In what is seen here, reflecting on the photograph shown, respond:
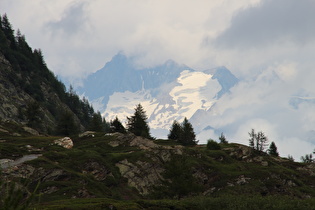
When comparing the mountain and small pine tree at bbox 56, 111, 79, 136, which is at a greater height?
the mountain

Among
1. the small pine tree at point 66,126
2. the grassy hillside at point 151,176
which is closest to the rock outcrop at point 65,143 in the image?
the grassy hillside at point 151,176

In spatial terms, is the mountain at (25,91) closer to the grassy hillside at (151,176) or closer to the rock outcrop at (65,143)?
the rock outcrop at (65,143)

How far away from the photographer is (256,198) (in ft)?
138

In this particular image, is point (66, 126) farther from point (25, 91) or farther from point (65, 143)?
point (25, 91)

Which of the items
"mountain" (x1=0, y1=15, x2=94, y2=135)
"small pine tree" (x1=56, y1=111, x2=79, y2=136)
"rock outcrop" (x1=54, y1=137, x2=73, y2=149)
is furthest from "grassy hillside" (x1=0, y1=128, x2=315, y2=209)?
"mountain" (x1=0, y1=15, x2=94, y2=135)

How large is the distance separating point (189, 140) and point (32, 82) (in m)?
98.8

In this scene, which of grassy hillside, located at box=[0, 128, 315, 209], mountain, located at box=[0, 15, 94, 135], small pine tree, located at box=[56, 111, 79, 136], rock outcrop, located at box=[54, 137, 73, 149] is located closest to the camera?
grassy hillside, located at box=[0, 128, 315, 209]

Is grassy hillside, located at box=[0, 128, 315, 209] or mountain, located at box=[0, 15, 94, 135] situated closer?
grassy hillside, located at box=[0, 128, 315, 209]

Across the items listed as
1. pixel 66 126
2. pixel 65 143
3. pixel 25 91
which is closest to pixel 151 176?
pixel 65 143

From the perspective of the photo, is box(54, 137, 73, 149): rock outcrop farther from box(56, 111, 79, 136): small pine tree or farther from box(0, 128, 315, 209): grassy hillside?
box(56, 111, 79, 136): small pine tree

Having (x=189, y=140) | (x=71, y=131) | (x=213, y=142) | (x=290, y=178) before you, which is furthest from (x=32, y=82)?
(x=290, y=178)

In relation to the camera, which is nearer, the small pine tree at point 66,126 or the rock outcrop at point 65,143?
the rock outcrop at point 65,143

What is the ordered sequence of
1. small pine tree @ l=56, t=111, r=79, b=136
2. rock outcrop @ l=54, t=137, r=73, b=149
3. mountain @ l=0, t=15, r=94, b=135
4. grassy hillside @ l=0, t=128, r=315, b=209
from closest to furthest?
grassy hillside @ l=0, t=128, r=315, b=209
rock outcrop @ l=54, t=137, r=73, b=149
small pine tree @ l=56, t=111, r=79, b=136
mountain @ l=0, t=15, r=94, b=135

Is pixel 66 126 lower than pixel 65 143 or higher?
higher
